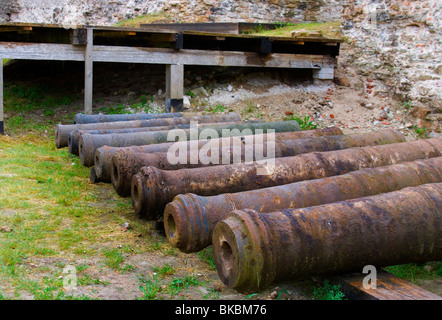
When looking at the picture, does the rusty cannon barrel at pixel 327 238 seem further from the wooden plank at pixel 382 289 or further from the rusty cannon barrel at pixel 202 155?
the rusty cannon barrel at pixel 202 155

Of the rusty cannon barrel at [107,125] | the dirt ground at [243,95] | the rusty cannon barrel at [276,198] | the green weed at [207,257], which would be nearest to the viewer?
the rusty cannon barrel at [276,198]

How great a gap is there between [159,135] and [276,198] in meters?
3.11

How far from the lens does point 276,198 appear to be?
403cm

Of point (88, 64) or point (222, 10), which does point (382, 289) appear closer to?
point (88, 64)

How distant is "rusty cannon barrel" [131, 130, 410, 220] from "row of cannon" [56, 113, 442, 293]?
10mm

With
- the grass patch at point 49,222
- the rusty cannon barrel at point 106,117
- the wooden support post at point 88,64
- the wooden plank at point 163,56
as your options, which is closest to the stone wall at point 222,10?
the wooden plank at point 163,56

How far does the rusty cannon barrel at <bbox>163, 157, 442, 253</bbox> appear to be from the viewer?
12.4 ft

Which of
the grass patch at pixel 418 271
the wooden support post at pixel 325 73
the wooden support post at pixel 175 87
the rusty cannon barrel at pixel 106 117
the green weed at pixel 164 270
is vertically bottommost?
the green weed at pixel 164 270

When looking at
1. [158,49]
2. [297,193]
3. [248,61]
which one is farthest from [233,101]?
[297,193]

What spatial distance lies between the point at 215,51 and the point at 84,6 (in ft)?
27.4

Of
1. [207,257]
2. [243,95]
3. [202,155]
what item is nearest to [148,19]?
[243,95]

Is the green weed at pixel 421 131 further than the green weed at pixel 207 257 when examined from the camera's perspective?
Yes

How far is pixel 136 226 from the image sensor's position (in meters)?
5.18

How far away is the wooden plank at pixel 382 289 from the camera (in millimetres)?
3143
